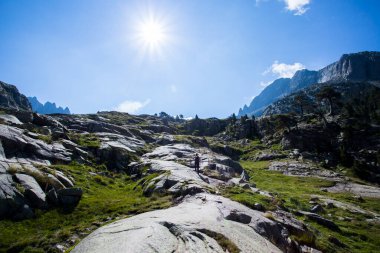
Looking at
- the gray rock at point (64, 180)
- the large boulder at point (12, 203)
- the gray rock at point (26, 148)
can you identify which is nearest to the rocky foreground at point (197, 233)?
the large boulder at point (12, 203)

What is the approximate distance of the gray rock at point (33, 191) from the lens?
2372 cm

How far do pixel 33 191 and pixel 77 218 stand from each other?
4.96 m

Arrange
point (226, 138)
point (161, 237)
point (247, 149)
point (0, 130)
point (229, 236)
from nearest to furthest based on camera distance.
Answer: point (161, 237), point (229, 236), point (0, 130), point (247, 149), point (226, 138)

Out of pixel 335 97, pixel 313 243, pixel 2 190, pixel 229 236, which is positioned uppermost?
pixel 335 97

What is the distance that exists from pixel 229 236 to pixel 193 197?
40.7 ft

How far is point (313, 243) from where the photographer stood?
22156mm

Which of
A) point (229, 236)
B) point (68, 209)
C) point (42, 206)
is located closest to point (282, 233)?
point (229, 236)

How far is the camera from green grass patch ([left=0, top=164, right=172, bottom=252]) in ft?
58.7

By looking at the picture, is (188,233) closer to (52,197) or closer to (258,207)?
(258,207)

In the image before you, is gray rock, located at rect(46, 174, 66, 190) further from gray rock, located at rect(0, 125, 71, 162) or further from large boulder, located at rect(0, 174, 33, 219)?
gray rock, located at rect(0, 125, 71, 162)

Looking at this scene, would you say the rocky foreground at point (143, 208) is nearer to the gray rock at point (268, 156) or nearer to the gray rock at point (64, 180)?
the gray rock at point (64, 180)

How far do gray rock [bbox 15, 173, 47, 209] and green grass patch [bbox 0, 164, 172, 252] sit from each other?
108cm

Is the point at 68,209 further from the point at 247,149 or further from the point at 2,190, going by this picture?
the point at 247,149

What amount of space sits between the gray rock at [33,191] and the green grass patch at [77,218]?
3.55 feet
